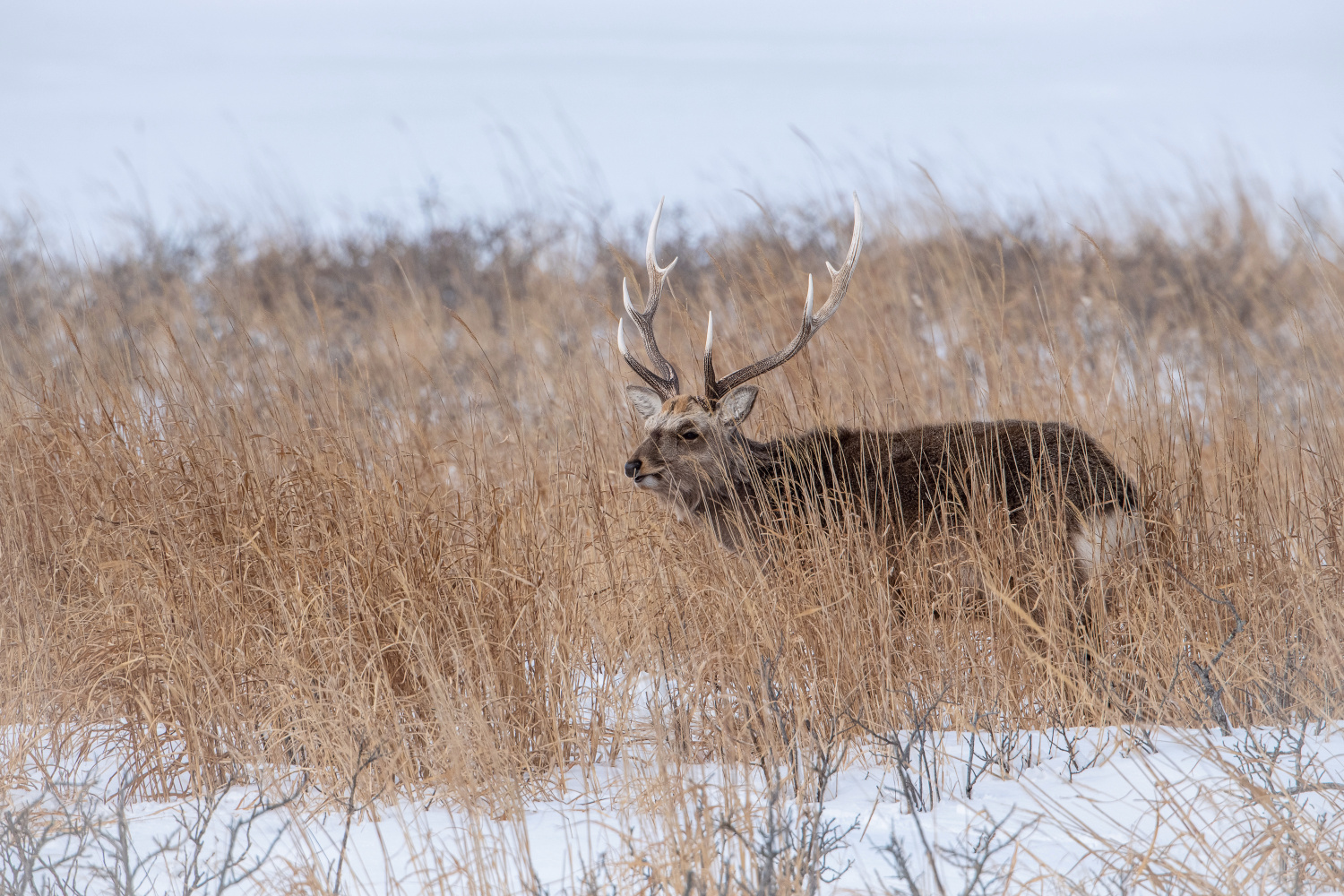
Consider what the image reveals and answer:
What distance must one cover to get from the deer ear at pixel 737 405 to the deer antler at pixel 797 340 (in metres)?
0.04

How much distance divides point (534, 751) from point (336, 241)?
40.9 ft

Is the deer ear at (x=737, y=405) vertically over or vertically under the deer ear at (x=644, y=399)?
under

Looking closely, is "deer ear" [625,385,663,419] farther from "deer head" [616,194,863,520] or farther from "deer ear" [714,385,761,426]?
"deer ear" [714,385,761,426]

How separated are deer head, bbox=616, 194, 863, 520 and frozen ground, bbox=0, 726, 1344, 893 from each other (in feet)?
5.27

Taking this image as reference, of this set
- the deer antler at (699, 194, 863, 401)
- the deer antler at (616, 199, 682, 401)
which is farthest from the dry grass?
the deer antler at (616, 199, 682, 401)

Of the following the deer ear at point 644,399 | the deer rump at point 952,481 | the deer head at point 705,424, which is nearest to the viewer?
the deer rump at point 952,481

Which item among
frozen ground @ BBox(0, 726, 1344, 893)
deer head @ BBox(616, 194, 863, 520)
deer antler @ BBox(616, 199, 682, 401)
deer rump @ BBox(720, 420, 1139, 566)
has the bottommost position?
frozen ground @ BBox(0, 726, 1344, 893)

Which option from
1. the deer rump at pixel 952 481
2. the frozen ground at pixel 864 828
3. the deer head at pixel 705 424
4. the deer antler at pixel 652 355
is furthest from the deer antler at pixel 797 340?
the frozen ground at pixel 864 828

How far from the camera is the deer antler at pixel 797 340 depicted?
465 cm

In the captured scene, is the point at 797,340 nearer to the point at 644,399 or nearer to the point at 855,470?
the point at 855,470

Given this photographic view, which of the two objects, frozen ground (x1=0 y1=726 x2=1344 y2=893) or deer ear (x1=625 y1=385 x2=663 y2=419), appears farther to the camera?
deer ear (x1=625 y1=385 x2=663 y2=419)

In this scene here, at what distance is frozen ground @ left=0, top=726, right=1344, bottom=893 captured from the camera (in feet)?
7.62

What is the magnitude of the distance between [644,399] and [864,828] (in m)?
2.59

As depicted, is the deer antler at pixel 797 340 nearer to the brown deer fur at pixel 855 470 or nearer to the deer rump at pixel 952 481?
the brown deer fur at pixel 855 470
